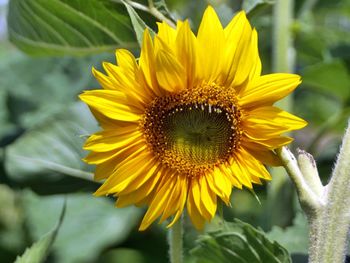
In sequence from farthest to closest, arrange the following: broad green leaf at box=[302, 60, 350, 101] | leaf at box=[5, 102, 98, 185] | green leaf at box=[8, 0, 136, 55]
Result: broad green leaf at box=[302, 60, 350, 101], leaf at box=[5, 102, 98, 185], green leaf at box=[8, 0, 136, 55]

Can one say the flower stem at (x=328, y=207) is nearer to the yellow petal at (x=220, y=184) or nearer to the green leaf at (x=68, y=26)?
the yellow petal at (x=220, y=184)

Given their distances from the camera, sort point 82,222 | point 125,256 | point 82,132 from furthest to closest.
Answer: point 82,222 → point 125,256 → point 82,132

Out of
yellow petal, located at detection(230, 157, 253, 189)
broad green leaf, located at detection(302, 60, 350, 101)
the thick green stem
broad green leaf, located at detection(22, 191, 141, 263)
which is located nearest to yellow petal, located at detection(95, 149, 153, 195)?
yellow petal, located at detection(230, 157, 253, 189)

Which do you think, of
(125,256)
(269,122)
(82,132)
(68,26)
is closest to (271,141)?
(269,122)

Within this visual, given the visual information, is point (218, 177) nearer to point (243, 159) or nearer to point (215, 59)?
point (243, 159)

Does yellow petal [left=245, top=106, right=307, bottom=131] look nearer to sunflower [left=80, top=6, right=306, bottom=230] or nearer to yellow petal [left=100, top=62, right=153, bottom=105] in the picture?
sunflower [left=80, top=6, right=306, bottom=230]

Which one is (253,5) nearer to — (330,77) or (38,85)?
(330,77)
